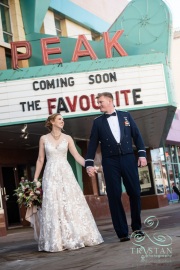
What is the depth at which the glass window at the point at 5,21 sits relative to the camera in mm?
13227

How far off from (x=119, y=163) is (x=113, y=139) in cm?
30

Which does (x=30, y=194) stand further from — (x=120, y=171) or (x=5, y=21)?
(x=5, y=21)

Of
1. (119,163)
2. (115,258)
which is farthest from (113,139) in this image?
(115,258)

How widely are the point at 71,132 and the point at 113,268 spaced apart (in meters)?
10.0

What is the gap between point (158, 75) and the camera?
10.9 m

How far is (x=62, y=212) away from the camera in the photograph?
5.61 metres

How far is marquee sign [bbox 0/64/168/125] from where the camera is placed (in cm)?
1068

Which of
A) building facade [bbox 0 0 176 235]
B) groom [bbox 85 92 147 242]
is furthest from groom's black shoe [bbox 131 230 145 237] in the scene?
building facade [bbox 0 0 176 235]

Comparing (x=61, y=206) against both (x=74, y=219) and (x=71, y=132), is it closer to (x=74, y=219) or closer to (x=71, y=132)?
(x=74, y=219)

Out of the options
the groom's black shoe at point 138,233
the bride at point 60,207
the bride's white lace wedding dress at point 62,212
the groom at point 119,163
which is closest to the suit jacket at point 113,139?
the groom at point 119,163

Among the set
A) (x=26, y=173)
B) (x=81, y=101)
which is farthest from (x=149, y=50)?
(x=26, y=173)

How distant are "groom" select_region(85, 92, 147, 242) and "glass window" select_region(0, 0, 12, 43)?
8605 mm

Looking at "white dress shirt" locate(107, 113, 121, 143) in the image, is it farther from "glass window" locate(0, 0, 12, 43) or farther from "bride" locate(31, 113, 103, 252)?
"glass window" locate(0, 0, 12, 43)

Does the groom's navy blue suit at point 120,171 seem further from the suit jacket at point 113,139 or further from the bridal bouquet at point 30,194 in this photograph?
the bridal bouquet at point 30,194
